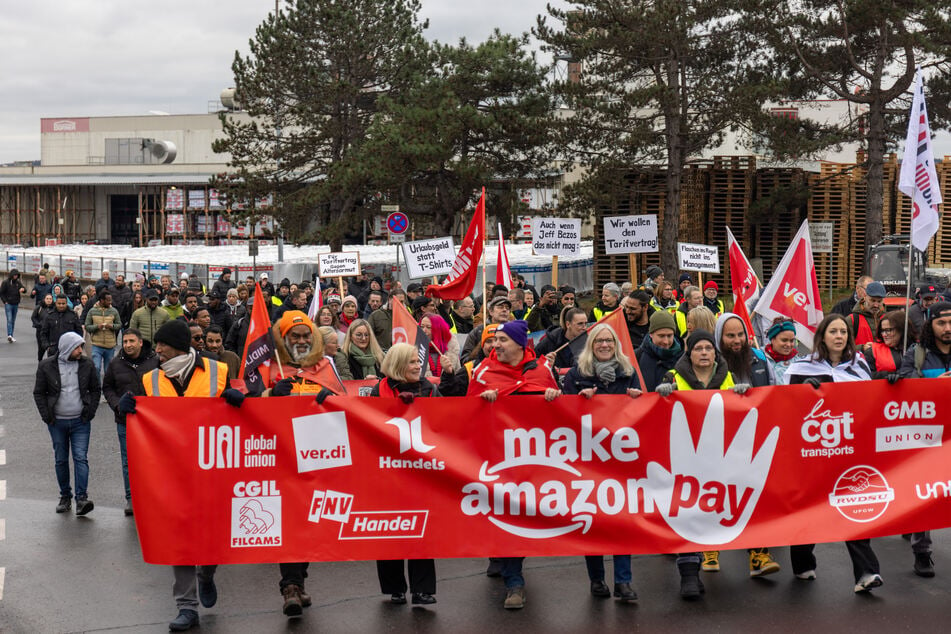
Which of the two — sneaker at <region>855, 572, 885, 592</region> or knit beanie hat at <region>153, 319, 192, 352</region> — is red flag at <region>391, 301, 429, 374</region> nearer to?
knit beanie hat at <region>153, 319, 192, 352</region>

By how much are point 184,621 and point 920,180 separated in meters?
6.46

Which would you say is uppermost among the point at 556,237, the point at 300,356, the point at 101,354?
the point at 556,237

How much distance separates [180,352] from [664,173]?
94.2 ft

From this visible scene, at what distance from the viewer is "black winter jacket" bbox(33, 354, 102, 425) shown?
1004 cm

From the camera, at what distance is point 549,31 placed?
31547mm

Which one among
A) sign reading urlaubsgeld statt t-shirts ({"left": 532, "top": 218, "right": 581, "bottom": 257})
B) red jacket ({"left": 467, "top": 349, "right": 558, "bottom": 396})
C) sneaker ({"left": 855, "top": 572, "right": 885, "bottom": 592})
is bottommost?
sneaker ({"left": 855, "top": 572, "right": 885, "bottom": 592})

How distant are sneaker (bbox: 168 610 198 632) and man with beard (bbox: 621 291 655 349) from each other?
5662mm

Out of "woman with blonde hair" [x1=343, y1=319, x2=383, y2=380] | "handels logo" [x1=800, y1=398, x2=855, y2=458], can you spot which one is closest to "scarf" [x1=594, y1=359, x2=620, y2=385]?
"handels logo" [x1=800, y1=398, x2=855, y2=458]

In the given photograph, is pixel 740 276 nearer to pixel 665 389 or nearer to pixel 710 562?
pixel 710 562

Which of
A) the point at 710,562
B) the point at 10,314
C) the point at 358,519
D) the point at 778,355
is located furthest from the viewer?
the point at 10,314

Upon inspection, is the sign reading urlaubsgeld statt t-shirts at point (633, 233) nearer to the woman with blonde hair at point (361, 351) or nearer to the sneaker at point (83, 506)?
the woman with blonde hair at point (361, 351)

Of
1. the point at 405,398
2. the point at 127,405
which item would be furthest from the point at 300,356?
the point at 127,405

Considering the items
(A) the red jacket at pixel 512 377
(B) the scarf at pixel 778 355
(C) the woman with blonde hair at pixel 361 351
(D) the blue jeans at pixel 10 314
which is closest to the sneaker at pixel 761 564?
(B) the scarf at pixel 778 355

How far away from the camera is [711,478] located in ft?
23.7
